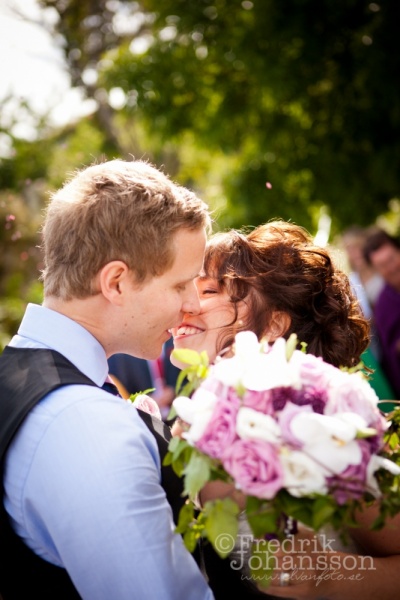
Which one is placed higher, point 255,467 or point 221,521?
point 255,467

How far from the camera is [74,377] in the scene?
1.91m

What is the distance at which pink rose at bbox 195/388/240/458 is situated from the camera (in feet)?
5.32

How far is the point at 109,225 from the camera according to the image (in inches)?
80.6

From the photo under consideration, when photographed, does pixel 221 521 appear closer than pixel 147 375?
Yes

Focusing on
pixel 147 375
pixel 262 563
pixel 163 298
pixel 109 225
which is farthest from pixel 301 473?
pixel 147 375

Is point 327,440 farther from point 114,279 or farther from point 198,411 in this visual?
point 114,279

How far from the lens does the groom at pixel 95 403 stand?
171 centimetres

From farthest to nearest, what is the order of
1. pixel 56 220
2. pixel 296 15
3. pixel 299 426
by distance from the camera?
1. pixel 296 15
2. pixel 56 220
3. pixel 299 426

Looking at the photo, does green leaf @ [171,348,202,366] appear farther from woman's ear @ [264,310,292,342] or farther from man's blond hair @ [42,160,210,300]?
woman's ear @ [264,310,292,342]

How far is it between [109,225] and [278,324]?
92cm

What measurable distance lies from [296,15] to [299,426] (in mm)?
5595

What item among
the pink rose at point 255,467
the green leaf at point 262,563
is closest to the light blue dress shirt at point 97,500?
the green leaf at point 262,563

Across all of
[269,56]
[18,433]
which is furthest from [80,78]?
[18,433]

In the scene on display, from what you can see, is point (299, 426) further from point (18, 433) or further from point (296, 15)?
point (296, 15)
